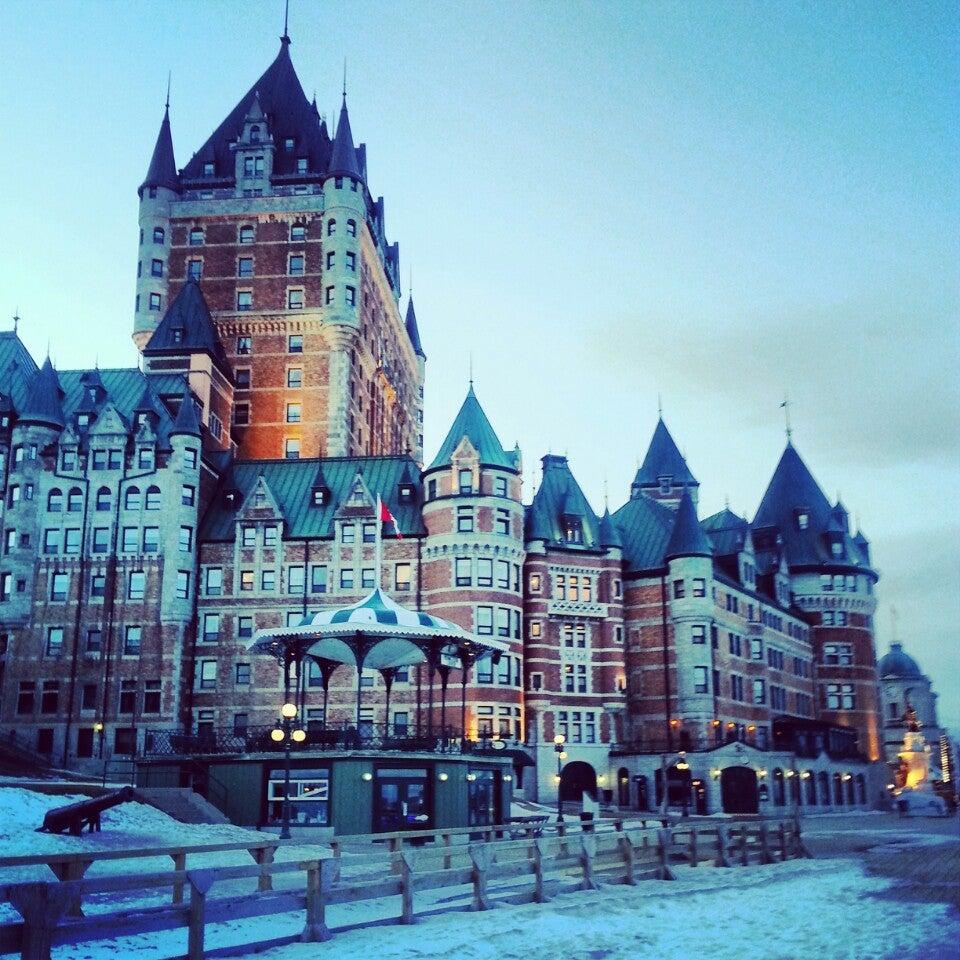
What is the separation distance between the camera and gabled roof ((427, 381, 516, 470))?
68.9 meters

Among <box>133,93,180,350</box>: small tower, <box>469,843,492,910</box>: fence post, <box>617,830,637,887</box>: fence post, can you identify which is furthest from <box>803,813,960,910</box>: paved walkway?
<box>133,93,180,350</box>: small tower

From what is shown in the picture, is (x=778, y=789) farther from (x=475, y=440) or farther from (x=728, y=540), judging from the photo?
(x=475, y=440)

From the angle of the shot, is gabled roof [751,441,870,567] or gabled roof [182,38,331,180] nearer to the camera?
gabled roof [182,38,331,180]

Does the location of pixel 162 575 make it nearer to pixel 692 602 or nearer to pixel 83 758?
pixel 83 758

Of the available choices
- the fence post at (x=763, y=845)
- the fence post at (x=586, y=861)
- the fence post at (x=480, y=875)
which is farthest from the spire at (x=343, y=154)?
the fence post at (x=480, y=875)

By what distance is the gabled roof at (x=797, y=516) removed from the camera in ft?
321

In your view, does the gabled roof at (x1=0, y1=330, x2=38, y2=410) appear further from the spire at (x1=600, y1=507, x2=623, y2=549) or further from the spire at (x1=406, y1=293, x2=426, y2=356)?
the spire at (x1=406, y1=293, x2=426, y2=356)

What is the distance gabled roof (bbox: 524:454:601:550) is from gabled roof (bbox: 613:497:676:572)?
5446 millimetres

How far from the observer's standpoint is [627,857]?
91.4 ft

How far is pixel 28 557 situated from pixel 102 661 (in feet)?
24.8

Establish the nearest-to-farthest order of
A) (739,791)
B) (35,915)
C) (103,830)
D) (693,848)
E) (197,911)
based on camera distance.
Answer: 1. (35,915)
2. (197,911)
3. (693,848)
4. (103,830)
5. (739,791)

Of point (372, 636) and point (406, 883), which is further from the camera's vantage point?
Result: point (372, 636)

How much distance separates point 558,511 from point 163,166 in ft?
142

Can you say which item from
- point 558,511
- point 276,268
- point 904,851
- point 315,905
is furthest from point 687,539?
point 315,905
